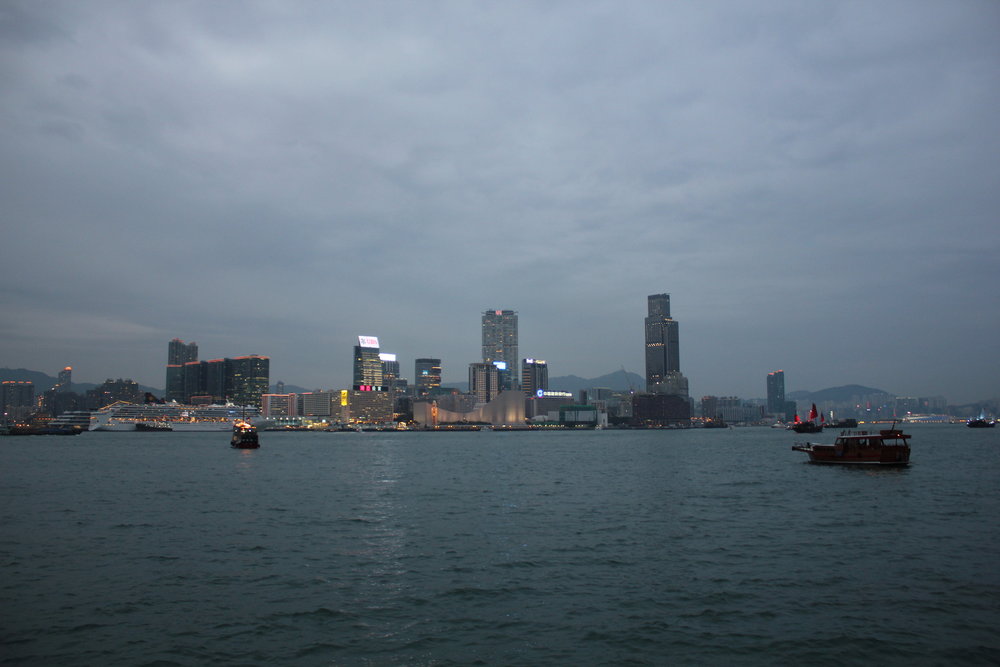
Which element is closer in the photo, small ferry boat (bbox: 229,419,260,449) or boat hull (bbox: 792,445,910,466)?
boat hull (bbox: 792,445,910,466)

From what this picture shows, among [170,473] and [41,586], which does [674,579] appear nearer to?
[41,586]

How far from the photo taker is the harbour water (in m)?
15.9

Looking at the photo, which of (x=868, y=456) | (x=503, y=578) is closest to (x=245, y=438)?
(x=868, y=456)

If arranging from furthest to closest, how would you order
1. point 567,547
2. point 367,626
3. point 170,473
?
1. point 170,473
2. point 567,547
3. point 367,626

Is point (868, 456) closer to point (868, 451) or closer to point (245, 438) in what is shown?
point (868, 451)

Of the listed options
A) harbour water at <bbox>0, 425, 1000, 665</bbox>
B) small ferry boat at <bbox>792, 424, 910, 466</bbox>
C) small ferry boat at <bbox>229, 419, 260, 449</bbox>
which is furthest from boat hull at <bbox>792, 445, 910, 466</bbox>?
small ferry boat at <bbox>229, 419, 260, 449</bbox>

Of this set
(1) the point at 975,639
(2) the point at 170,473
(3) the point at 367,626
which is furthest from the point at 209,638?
(2) the point at 170,473

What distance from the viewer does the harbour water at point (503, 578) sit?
1593cm

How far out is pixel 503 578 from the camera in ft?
73.8

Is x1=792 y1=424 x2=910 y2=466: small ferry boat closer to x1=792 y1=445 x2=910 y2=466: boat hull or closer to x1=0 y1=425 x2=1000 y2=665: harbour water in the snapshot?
x1=792 y1=445 x2=910 y2=466: boat hull

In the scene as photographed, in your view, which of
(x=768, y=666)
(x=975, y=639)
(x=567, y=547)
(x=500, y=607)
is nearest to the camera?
(x=768, y=666)

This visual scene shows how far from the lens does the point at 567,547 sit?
2753cm

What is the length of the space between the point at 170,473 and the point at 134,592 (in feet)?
165

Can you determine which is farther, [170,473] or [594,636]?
[170,473]
